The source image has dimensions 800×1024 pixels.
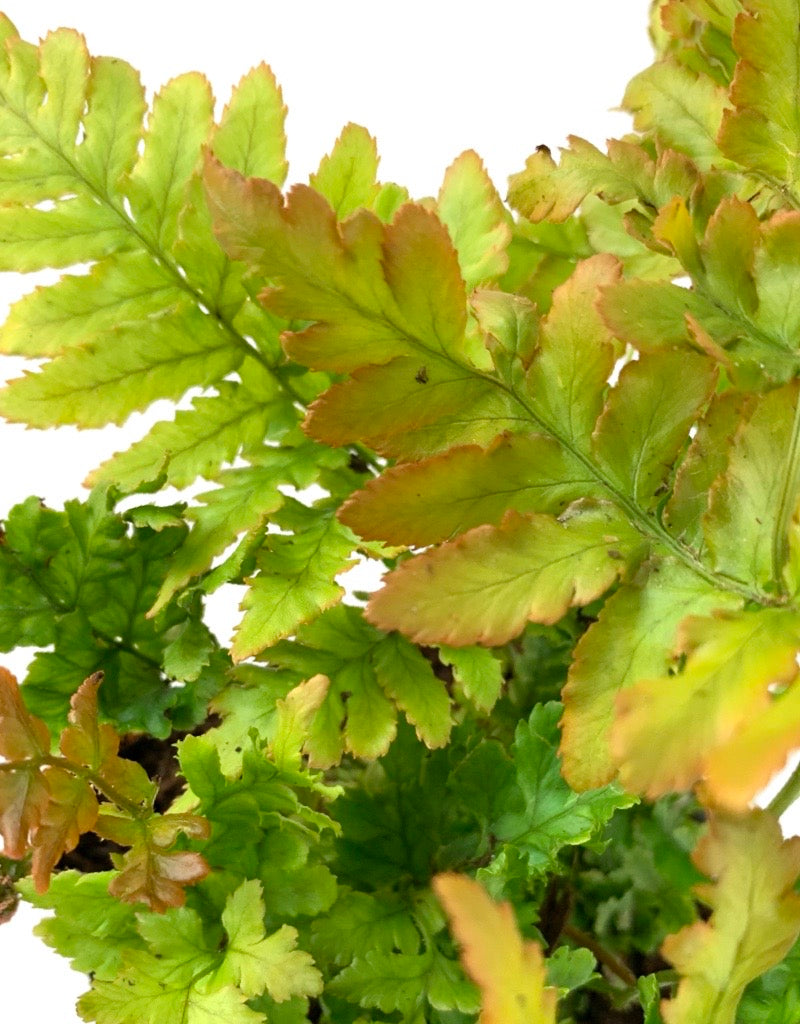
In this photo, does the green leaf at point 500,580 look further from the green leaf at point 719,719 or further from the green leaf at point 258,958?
the green leaf at point 258,958

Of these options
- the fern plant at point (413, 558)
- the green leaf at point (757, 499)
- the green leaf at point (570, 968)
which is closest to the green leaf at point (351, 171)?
the fern plant at point (413, 558)

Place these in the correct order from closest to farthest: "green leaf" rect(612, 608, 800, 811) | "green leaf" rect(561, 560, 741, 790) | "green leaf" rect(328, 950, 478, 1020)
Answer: "green leaf" rect(612, 608, 800, 811), "green leaf" rect(561, 560, 741, 790), "green leaf" rect(328, 950, 478, 1020)

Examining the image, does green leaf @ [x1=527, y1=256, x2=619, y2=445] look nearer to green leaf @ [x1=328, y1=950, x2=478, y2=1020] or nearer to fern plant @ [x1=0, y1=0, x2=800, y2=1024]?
fern plant @ [x1=0, y1=0, x2=800, y2=1024]

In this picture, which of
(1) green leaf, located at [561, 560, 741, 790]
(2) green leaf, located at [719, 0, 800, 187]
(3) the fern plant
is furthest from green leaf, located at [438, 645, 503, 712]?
(2) green leaf, located at [719, 0, 800, 187]

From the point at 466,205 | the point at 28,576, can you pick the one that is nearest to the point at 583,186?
the point at 466,205

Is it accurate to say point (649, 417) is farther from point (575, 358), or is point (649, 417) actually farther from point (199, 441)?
point (199, 441)

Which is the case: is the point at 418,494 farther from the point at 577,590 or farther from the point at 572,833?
the point at 572,833

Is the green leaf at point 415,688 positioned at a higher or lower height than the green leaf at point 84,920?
higher

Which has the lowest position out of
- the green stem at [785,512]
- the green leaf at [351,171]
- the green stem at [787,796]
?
the green stem at [787,796]

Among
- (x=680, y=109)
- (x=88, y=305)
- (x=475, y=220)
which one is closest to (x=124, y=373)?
(x=88, y=305)
